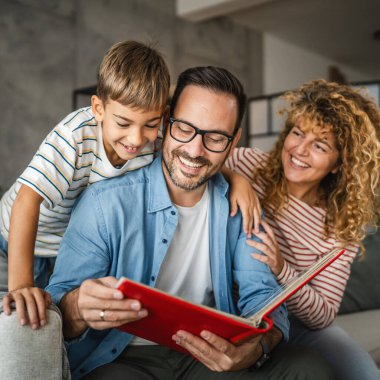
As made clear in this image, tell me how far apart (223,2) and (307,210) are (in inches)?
163

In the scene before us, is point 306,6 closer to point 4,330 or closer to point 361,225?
point 361,225

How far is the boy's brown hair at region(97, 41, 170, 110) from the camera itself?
1.46 meters

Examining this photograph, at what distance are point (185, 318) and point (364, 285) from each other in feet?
6.24

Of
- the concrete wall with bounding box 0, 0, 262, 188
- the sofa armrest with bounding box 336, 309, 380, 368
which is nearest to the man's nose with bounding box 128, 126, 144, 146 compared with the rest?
the sofa armrest with bounding box 336, 309, 380, 368

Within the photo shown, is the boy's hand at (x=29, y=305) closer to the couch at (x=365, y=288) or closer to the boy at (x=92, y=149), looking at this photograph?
the boy at (x=92, y=149)

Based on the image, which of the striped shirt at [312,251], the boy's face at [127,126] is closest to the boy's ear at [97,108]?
the boy's face at [127,126]

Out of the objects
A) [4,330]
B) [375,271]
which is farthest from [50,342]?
[375,271]

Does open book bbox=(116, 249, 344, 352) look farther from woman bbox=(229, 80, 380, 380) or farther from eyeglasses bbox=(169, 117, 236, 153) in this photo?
woman bbox=(229, 80, 380, 380)

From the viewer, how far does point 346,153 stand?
6.32 feet

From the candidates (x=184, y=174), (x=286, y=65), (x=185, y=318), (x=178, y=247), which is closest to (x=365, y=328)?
(x=178, y=247)

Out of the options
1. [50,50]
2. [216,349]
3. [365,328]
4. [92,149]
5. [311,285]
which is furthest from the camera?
[50,50]

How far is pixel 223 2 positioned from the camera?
5520 millimetres

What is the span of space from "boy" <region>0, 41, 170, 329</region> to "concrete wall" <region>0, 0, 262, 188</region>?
2797 millimetres

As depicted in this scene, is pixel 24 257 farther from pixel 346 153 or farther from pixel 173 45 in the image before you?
pixel 173 45
